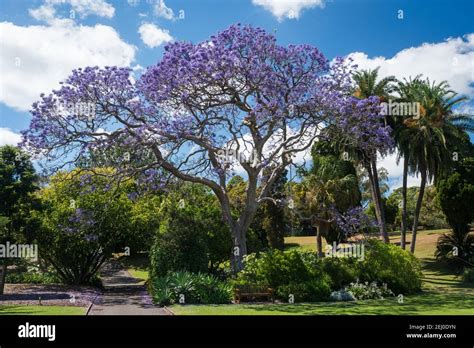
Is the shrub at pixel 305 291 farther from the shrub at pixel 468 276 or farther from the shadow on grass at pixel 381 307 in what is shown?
the shrub at pixel 468 276

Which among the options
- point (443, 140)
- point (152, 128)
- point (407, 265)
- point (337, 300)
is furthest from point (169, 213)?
point (443, 140)

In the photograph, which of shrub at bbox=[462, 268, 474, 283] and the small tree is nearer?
the small tree

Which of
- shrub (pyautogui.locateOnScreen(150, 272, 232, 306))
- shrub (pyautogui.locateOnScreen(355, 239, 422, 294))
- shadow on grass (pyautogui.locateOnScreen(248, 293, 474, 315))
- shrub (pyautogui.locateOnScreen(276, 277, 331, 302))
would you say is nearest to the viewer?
shadow on grass (pyautogui.locateOnScreen(248, 293, 474, 315))

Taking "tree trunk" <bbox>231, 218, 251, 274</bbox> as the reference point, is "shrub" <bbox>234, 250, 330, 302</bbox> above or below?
below

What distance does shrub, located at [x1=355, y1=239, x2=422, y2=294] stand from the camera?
73.5 ft

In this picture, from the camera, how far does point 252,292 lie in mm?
19375

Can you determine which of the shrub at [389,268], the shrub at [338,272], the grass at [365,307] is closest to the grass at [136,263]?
the shrub at [338,272]

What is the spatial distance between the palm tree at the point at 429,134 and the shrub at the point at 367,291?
1253 centimetres

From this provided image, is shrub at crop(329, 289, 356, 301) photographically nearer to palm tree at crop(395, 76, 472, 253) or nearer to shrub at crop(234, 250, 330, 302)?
shrub at crop(234, 250, 330, 302)

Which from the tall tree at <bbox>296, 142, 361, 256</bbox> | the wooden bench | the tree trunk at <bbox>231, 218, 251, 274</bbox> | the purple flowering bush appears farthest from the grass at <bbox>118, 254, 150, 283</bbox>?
the wooden bench

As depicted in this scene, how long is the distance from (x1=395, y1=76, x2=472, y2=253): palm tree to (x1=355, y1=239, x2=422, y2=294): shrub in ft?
32.8

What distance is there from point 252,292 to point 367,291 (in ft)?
15.8

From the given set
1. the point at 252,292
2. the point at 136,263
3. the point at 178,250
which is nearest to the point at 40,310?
the point at 178,250

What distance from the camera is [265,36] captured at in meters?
21.1
